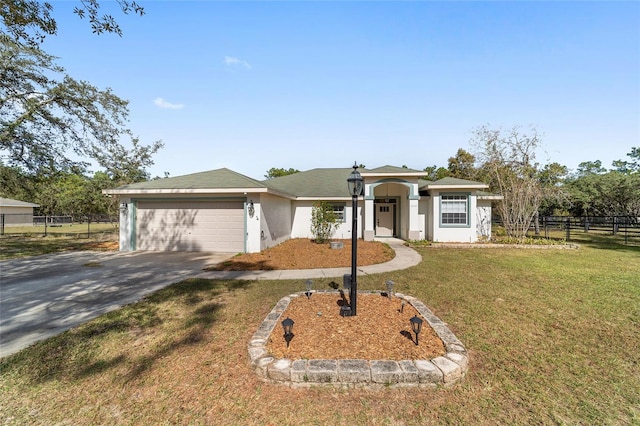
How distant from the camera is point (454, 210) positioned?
566 inches

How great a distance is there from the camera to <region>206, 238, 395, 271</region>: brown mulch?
28.8 feet

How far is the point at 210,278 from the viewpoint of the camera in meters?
7.31

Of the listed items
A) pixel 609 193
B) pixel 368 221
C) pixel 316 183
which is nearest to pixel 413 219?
pixel 368 221

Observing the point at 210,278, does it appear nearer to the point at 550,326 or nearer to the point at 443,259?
the point at 550,326

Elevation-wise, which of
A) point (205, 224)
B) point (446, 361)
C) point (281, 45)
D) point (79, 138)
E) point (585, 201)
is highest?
point (281, 45)

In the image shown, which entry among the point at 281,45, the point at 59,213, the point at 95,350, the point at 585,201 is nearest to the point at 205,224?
the point at 281,45

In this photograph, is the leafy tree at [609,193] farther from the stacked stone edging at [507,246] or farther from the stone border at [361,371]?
the stone border at [361,371]

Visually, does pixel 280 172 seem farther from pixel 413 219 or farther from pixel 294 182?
A: pixel 413 219

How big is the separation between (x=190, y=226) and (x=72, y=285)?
5.51 m

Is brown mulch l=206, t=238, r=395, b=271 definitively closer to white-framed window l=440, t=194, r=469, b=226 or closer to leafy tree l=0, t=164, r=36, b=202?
white-framed window l=440, t=194, r=469, b=226

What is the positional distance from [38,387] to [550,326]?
23.0 feet

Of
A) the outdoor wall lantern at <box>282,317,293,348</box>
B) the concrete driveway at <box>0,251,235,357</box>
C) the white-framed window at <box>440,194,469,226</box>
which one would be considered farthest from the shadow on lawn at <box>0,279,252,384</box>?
the white-framed window at <box>440,194,469,226</box>

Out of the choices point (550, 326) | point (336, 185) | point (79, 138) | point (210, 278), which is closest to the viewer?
point (550, 326)

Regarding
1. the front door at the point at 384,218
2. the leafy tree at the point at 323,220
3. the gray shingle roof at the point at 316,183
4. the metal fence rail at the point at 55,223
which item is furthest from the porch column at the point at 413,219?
the metal fence rail at the point at 55,223
